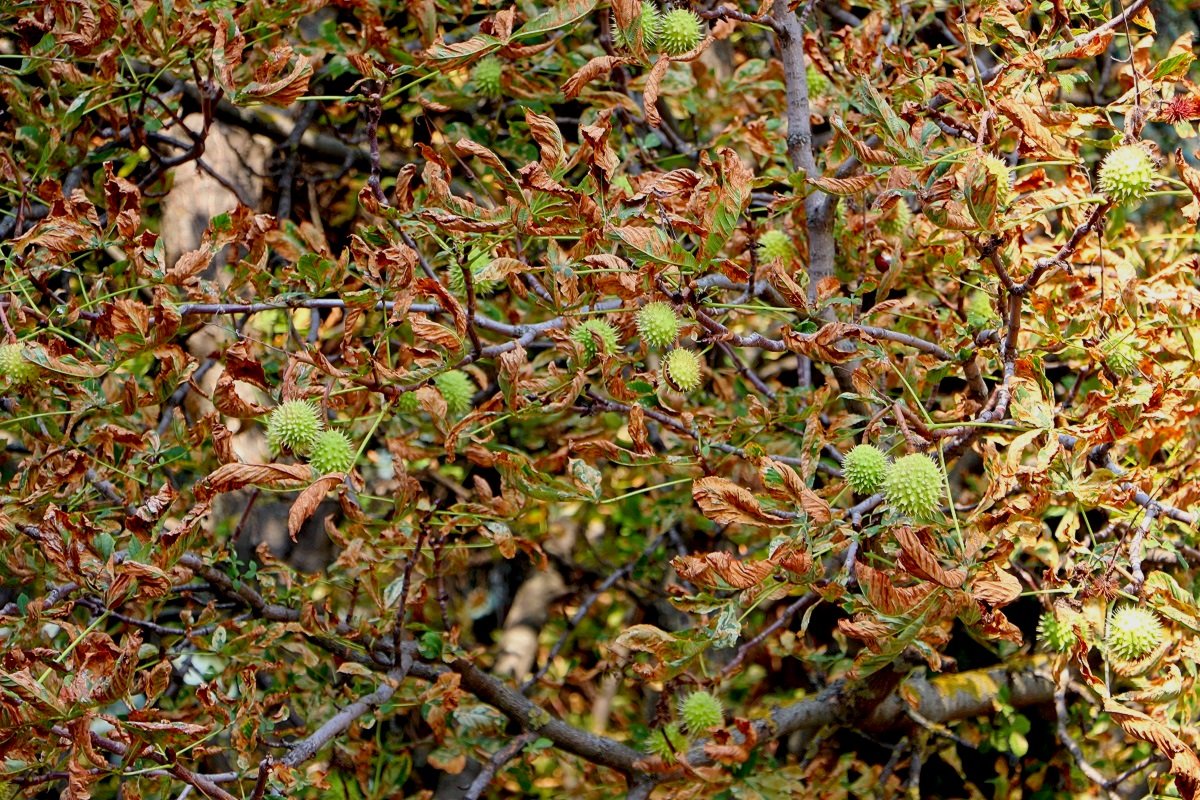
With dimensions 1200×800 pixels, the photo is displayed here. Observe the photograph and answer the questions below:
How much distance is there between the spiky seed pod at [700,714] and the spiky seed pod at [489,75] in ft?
4.21

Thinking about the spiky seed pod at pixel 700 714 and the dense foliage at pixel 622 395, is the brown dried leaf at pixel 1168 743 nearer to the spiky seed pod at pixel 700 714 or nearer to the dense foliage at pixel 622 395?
the dense foliage at pixel 622 395

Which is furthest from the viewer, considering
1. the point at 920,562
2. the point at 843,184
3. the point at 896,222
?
the point at 896,222

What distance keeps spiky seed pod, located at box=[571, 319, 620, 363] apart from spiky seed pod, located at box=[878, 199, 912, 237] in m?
0.60

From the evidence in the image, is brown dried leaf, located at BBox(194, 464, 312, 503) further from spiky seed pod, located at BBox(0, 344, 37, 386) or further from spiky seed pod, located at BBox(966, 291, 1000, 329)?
spiky seed pod, located at BBox(966, 291, 1000, 329)

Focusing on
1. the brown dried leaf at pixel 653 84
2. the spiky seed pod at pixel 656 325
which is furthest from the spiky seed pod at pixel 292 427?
the brown dried leaf at pixel 653 84

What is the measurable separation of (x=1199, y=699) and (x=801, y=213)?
102 cm

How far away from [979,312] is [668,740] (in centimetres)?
93

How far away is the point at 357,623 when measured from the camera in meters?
2.12

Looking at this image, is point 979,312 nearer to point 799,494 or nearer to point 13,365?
point 799,494

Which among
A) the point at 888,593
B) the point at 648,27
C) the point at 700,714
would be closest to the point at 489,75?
the point at 648,27

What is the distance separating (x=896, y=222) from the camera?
6.82 feet

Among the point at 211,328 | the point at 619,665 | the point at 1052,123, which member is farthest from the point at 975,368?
the point at 211,328

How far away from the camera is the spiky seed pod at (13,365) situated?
1.71m

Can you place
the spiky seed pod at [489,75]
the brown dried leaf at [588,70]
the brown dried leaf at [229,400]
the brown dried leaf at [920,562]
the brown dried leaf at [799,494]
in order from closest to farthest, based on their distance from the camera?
the brown dried leaf at [920,562]
the brown dried leaf at [799,494]
the brown dried leaf at [588,70]
the brown dried leaf at [229,400]
the spiky seed pod at [489,75]
